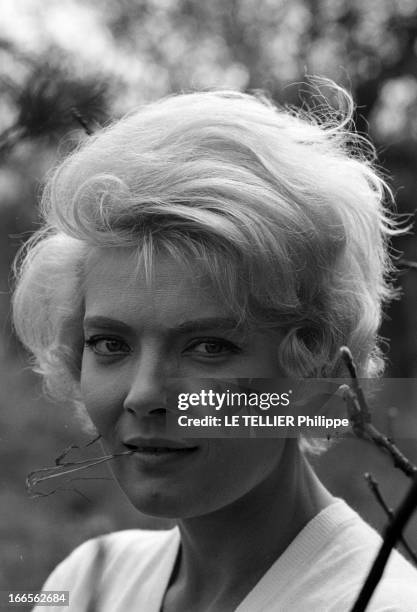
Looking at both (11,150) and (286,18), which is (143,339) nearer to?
(11,150)

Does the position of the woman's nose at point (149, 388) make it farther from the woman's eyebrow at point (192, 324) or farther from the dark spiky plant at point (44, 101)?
the dark spiky plant at point (44, 101)

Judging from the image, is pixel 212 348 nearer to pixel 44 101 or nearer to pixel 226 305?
pixel 226 305

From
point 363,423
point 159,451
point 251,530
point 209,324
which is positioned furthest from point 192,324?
point 363,423

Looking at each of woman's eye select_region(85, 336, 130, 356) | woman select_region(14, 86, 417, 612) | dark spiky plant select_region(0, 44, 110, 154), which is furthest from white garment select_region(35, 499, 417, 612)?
dark spiky plant select_region(0, 44, 110, 154)

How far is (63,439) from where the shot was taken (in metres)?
2.06

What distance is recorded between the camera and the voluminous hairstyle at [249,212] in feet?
2.92

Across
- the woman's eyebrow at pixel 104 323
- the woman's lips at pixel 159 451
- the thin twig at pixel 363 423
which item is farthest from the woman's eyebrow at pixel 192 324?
the thin twig at pixel 363 423

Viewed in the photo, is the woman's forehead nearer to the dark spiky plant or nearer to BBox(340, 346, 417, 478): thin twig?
the dark spiky plant

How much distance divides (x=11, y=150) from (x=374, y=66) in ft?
6.58

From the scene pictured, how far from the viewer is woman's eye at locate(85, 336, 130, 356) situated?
869 millimetres

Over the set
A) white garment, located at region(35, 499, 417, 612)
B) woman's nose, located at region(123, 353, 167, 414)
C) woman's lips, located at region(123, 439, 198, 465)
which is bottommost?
white garment, located at region(35, 499, 417, 612)

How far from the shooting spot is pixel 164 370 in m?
0.78

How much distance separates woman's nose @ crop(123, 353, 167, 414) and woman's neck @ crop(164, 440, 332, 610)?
311 mm

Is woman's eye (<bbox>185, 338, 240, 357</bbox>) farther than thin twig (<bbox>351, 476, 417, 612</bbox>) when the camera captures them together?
Yes
